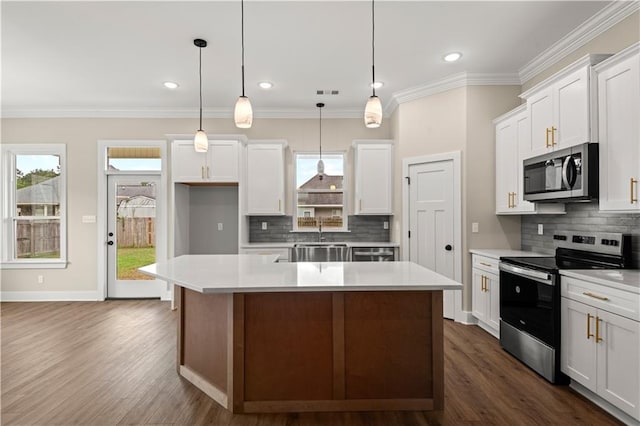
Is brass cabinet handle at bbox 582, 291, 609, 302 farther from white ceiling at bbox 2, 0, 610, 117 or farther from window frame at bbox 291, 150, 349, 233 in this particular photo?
window frame at bbox 291, 150, 349, 233

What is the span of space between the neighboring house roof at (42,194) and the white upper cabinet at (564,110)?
6580mm

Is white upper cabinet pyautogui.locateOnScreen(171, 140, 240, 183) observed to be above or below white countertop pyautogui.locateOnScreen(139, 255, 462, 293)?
above

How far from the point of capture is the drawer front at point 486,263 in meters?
3.51

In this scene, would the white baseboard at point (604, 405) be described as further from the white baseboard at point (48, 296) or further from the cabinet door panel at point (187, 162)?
the white baseboard at point (48, 296)

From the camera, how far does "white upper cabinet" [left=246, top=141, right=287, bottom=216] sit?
200 inches

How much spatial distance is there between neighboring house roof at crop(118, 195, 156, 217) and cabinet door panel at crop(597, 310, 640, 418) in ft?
18.1

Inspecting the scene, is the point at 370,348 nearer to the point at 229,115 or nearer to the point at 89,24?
the point at 89,24

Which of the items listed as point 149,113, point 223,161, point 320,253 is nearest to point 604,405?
point 320,253

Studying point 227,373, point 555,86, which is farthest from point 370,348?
point 555,86

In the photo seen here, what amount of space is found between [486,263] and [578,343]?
1.35 m

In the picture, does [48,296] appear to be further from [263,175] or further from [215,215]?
[263,175]

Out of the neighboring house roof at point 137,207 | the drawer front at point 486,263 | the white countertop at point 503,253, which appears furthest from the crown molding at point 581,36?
the neighboring house roof at point 137,207

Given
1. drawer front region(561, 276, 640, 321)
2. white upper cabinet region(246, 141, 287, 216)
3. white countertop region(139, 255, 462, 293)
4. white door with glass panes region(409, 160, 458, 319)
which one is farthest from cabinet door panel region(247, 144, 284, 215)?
drawer front region(561, 276, 640, 321)

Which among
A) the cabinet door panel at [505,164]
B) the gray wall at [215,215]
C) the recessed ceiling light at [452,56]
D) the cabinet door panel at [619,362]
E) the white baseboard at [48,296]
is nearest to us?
the cabinet door panel at [619,362]
